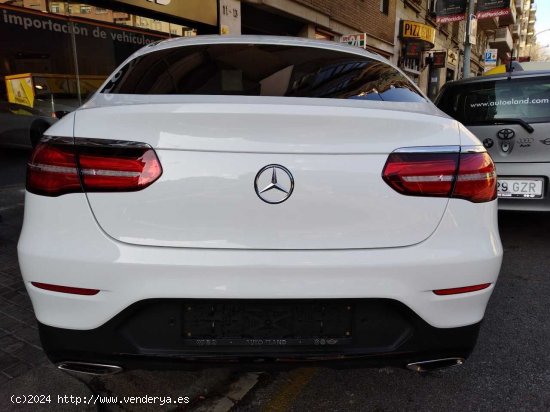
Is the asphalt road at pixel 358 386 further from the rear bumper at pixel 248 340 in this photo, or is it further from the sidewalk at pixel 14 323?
the rear bumper at pixel 248 340

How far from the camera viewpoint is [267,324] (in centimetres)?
166

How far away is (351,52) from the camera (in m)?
2.72

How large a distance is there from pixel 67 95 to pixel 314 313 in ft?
22.1

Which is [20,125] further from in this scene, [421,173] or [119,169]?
[421,173]

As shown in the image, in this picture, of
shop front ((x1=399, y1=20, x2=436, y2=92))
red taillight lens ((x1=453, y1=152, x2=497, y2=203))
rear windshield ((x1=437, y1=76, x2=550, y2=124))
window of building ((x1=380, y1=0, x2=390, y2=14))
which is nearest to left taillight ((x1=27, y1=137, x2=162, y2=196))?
red taillight lens ((x1=453, y1=152, x2=497, y2=203))

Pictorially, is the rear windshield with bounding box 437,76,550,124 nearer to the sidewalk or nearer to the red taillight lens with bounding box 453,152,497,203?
the red taillight lens with bounding box 453,152,497,203

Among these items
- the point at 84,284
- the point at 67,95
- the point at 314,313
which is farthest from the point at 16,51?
the point at 314,313

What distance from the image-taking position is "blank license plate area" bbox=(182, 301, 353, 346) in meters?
1.63

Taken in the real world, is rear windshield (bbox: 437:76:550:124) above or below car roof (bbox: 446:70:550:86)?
below

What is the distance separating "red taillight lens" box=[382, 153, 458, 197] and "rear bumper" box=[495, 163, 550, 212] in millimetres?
3098

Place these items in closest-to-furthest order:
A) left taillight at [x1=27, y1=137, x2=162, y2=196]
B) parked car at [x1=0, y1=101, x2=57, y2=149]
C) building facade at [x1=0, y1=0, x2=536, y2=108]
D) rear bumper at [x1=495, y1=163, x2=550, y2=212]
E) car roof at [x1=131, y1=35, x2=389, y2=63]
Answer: left taillight at [x1=27, y1=137, x2=162, y2=196]
car roof at [x1=131, y1=35, x2=389, y2=63]
rear bumper at [x1=495, y1=163, x2=550, y2=212]
parked car at [x1=0, y1=101, x2=57, y2=149]
building facade at [x1=0, y1=0, x2=536, y2=108]

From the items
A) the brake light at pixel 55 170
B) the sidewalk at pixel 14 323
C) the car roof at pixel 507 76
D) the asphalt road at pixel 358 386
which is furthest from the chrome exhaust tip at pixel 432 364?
the car roof at pixel 507 76

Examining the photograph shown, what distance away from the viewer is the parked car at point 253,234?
1.56 metres

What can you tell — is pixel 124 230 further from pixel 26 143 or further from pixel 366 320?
pixel 26 143
